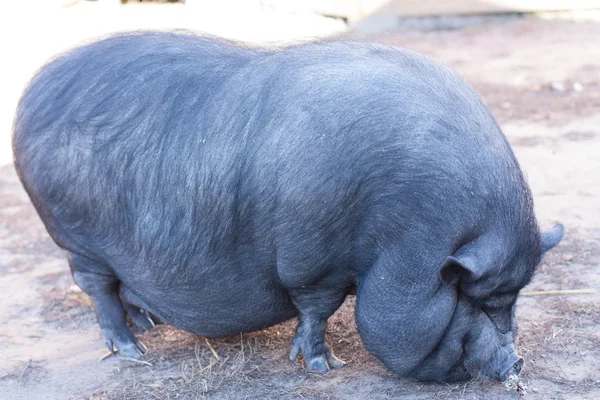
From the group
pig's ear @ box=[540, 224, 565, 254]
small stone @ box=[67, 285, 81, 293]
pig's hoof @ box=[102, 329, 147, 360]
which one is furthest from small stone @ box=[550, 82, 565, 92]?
pig's hoof @ box=[102, 329, 147, 360]

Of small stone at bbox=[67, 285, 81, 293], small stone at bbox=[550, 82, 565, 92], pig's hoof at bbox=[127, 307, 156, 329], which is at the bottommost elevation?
small stone at bbox=[67, 285, 81, 293]

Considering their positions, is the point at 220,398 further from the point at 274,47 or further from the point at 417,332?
the point at 274,47

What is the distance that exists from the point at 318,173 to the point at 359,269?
0.57 meters

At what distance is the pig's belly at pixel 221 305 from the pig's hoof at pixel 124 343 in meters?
Result: 0.36

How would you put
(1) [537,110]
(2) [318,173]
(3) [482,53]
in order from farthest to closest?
(3) [482,53] → (1) [537,110] → (2) [318,173]

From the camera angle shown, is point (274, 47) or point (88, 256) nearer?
point (274, 47)

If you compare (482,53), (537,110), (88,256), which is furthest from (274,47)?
(482,53)

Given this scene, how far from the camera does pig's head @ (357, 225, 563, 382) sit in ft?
12.6

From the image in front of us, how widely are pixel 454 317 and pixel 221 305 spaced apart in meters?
1.26

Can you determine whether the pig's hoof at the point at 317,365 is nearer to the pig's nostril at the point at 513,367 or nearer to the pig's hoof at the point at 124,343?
the pig's nostril at the point at 513,367

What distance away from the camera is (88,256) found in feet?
15.8

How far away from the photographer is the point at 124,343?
498 cm

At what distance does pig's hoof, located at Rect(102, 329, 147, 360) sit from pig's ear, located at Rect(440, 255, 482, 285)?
2.05 m

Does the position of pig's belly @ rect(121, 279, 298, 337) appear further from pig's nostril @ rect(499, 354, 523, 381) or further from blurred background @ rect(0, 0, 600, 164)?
blurred background @ rect(0, 0, 600, 164)
